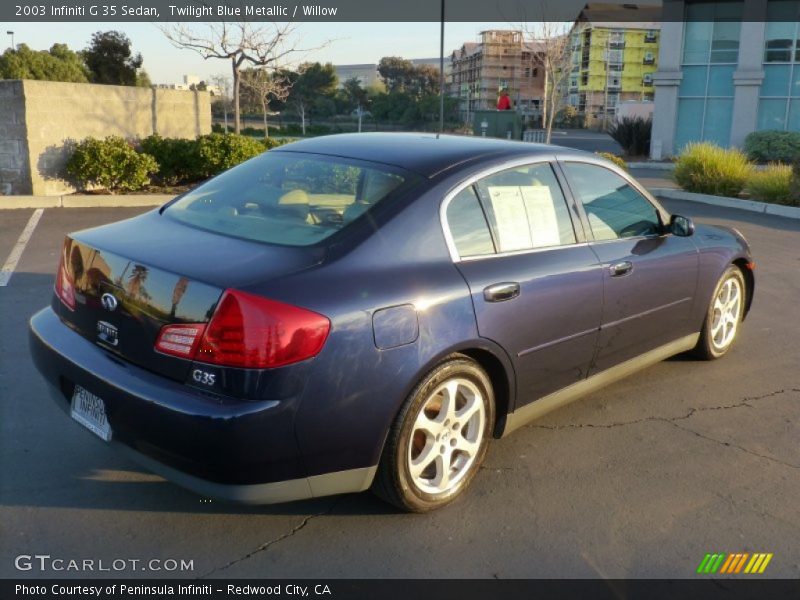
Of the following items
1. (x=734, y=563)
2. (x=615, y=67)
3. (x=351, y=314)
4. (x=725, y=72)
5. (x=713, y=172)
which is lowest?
(x=734, y=563)

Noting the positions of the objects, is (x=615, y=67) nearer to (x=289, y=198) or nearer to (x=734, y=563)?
(x=289, y=198)

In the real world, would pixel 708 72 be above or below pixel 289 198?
above

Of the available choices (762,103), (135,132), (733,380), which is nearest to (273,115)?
(762,103)

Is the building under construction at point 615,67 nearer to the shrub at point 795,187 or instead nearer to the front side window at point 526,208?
the shrub at point 795,187

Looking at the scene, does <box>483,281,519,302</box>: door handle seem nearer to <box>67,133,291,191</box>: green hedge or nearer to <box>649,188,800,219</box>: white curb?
<box>67,133,291,191</box>: green hedge

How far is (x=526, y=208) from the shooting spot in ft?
13.1

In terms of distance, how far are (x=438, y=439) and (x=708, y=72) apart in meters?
28.0

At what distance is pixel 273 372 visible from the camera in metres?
2.81

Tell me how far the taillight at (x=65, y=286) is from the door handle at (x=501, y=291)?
6.19ft

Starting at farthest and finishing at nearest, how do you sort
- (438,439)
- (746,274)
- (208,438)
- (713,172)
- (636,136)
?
(636,136) → (713,172) → (746,274) → (438,439) → (208,438)

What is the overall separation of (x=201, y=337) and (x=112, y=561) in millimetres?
1018

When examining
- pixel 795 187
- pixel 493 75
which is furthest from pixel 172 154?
pixel 493 75

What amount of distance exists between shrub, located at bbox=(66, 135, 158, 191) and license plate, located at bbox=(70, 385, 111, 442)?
10613 millimetres

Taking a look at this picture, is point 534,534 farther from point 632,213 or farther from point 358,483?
point 632,213
